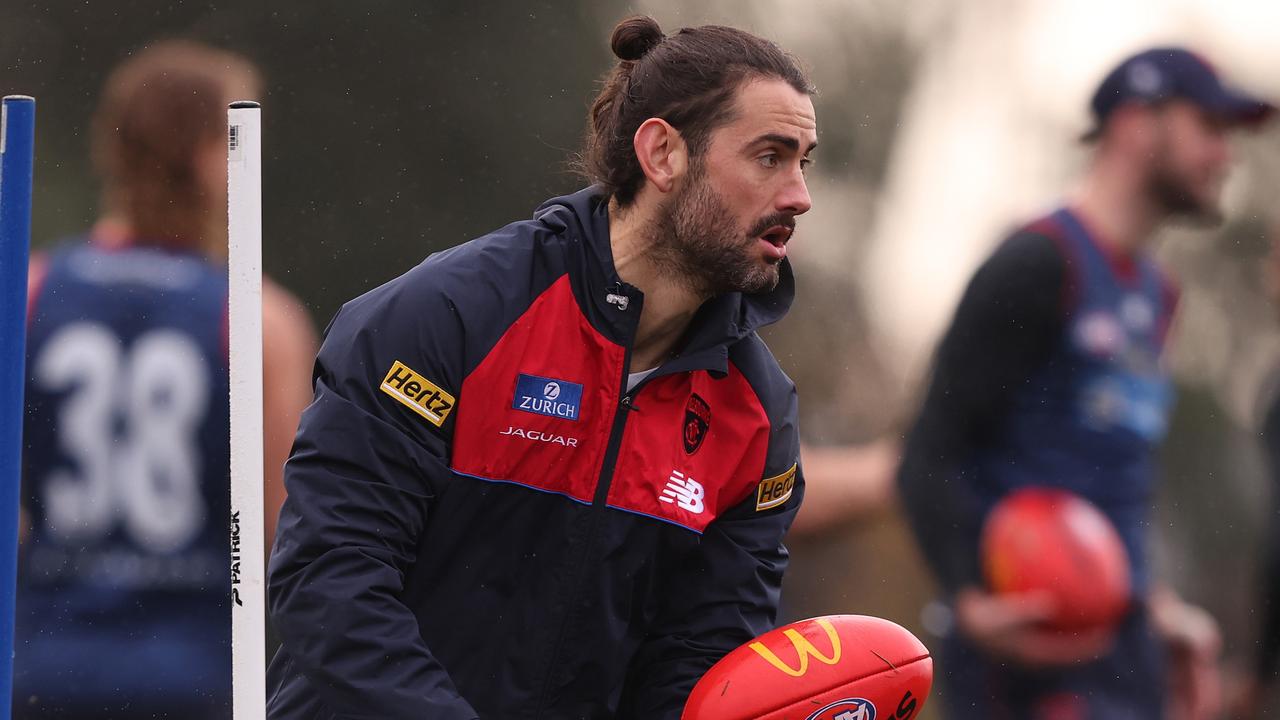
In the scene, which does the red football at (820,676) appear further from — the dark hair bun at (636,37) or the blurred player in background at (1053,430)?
the blurred player in background at (1053,430)

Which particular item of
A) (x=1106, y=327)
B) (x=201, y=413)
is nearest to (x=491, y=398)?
(x=201, y=413)

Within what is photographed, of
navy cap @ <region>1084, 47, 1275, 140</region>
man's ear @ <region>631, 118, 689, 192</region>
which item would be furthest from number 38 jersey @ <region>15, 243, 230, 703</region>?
navy cap @ <region>1084, 47, 1275, 140</region>

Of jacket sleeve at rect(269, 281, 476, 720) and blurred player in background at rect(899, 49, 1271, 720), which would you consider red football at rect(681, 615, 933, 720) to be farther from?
blurred player in background at rect(899, 49, 1271, 720)

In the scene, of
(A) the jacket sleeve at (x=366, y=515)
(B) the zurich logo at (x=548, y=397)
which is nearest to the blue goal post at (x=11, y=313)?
(A) the jacket sleeve at (x=366, y=515)

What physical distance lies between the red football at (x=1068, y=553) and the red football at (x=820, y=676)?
202 cm

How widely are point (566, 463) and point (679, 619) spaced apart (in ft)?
1.25

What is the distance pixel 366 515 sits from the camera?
2.29m

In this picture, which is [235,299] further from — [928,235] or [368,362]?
[928,235]

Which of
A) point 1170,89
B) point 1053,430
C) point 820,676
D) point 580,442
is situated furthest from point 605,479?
point 1170,89

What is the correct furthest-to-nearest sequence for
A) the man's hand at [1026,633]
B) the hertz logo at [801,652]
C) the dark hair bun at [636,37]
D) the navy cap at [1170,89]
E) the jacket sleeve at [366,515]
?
the navy cap at [1170,89] < the man's hand at [1026,633] < the dark hair bun at [636,37] < the hertz logo at [801,652] < the jacket sleeve at [366,515]

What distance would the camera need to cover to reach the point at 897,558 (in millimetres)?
7090

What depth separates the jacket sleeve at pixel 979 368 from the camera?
4.55 m

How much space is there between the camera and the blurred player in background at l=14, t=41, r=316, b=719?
393 cm

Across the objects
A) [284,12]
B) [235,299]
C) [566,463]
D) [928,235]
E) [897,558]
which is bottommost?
[897,558]
